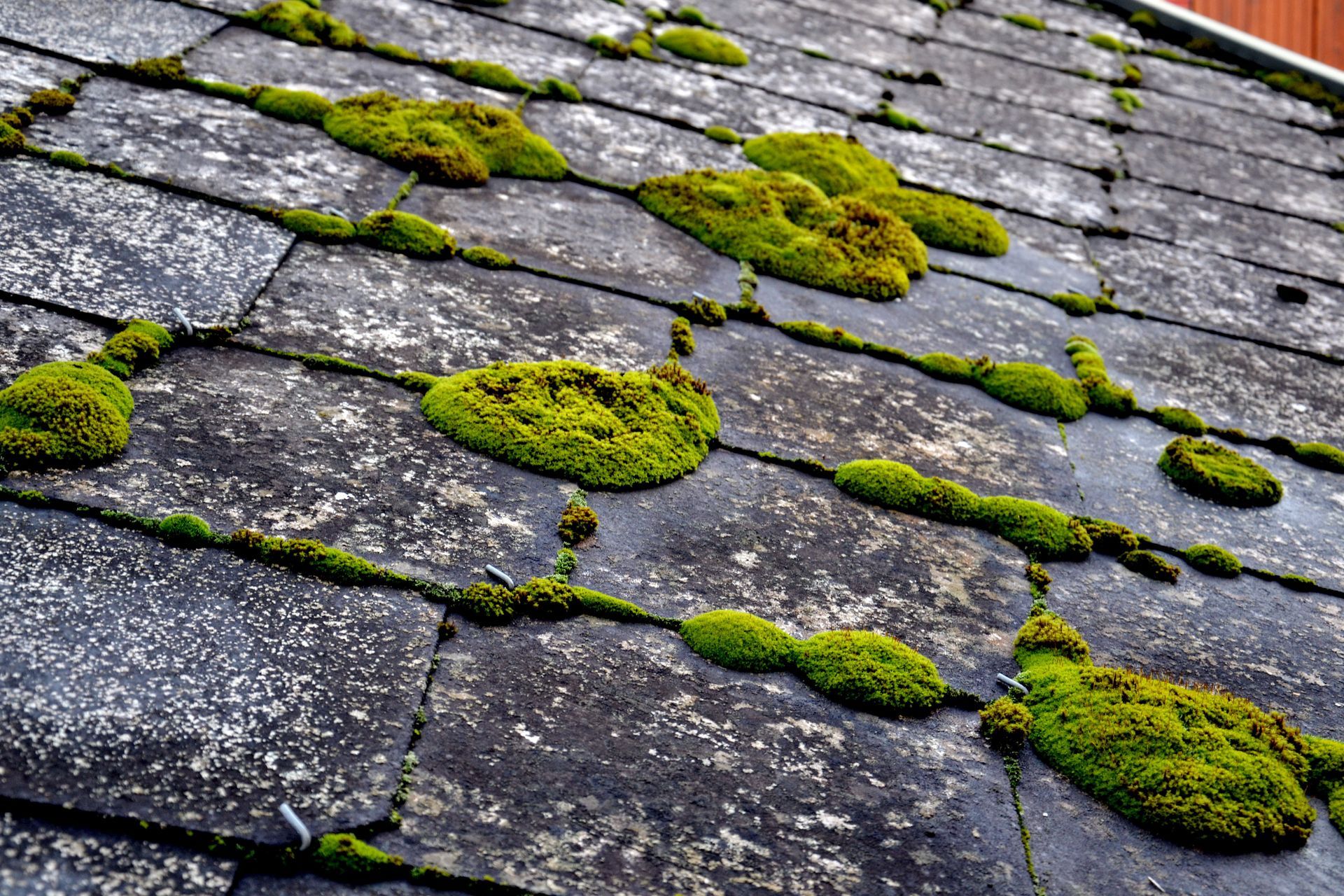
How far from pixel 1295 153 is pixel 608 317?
4.73m

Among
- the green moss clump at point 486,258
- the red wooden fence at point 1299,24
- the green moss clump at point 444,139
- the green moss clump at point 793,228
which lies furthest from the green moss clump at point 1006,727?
the red wooden fence at point 1299,24

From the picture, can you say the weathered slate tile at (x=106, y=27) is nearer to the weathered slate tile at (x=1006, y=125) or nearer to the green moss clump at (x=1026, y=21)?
the weathered slate tile at (x=1006, y=125)

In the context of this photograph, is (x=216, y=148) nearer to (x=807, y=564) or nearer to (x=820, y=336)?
(x=820, y=336)

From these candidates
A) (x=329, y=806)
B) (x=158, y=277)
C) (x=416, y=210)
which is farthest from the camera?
(x=416, y=210)

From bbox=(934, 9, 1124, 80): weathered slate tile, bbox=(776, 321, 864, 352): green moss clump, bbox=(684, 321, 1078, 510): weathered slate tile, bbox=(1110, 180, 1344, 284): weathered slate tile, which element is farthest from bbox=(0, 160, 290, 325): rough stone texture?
bbox=(934, 9, 1124, 80): weathered slate tile

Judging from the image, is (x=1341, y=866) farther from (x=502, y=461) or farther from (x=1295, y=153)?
(x=1295, y=153)

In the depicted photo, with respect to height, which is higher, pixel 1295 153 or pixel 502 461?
pixel 1295 153

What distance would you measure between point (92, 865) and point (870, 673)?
1.48 m

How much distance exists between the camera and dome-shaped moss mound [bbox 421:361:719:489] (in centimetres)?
272

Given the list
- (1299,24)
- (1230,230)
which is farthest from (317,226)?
(1299,24)

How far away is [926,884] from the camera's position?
6.37 ft

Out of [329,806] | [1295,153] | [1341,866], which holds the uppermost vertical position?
[1295,153]

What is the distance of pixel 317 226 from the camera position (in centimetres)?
334

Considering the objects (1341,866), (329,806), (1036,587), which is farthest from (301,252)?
(1341,866)
